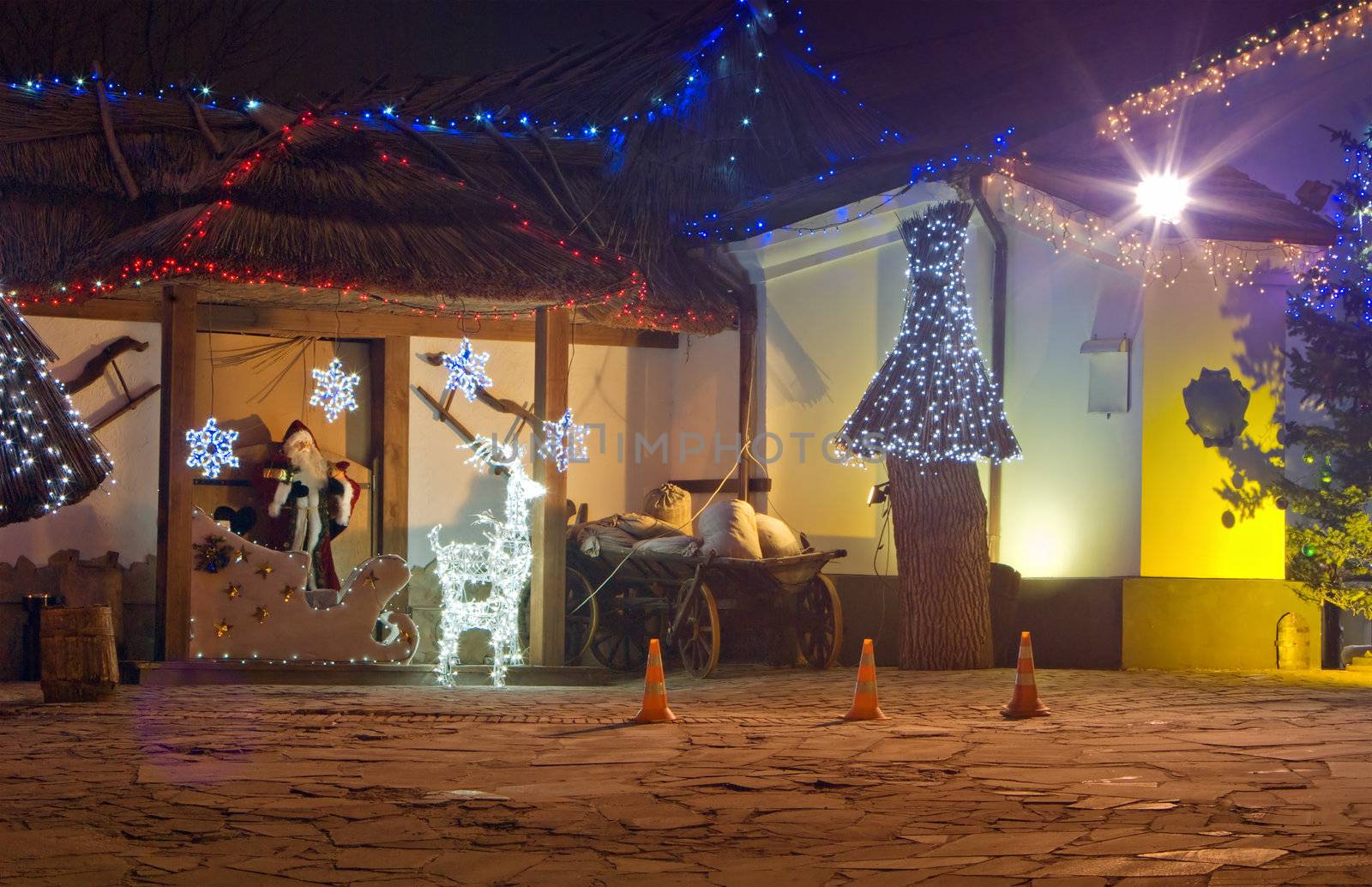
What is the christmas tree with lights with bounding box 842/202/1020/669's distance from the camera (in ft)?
43.4

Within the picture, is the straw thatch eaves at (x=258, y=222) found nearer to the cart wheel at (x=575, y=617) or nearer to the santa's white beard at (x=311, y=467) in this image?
the santa's white beard at (x=311, y=467)

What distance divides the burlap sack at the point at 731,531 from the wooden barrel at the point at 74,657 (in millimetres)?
4936

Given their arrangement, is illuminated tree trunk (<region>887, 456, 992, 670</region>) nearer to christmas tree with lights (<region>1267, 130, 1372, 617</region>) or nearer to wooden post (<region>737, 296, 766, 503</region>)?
wooden post (<region>737, 296, 766, 503</region>)

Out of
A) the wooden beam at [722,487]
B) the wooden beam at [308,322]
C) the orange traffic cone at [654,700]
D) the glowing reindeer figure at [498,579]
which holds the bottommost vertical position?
the orange traffic cone at [654,700]

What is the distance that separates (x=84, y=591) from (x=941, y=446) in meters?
7.62

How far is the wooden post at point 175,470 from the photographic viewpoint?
12555 millimetres

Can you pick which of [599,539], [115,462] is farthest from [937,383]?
[115,462]

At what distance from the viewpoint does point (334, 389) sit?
1502 cm

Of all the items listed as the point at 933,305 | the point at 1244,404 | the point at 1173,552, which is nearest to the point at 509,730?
the point at 933,305

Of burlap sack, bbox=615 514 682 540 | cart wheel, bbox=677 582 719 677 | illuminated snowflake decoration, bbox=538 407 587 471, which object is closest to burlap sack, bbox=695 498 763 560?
cart wheel, bbox=677 582 719 677

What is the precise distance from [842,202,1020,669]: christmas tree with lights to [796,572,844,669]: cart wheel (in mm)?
642

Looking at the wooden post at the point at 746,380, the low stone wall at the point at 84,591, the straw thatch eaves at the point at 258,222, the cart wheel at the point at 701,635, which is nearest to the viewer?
the straw thatch eaves at the point at 258,222

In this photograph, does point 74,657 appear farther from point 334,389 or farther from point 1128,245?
point 1128,245

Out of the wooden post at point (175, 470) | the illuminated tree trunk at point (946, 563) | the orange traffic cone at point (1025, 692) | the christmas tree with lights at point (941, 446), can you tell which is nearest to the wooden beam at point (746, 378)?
the christmas tree with lights at point (941, 446)
